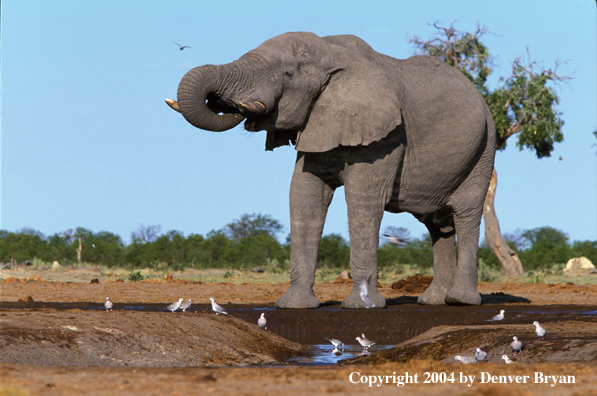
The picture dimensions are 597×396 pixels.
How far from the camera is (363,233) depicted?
32.3ft

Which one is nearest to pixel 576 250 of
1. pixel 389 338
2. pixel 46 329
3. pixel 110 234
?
pixel 110 234

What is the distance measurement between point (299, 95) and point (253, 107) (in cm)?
88

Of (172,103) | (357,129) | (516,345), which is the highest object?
(172,103)

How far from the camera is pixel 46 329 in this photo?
7.07m

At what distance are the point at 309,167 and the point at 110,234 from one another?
4106cm

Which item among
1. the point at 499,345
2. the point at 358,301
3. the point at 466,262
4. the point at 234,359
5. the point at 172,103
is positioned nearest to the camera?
the point at 499,345

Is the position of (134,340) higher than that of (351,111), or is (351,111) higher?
(351,111)

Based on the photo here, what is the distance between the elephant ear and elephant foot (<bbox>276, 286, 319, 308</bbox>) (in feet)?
6.07

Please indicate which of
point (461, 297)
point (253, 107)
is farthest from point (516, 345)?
point (461, 297)

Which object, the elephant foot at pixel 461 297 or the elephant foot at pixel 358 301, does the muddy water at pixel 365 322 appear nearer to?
the elephant foot at pixel 358 301

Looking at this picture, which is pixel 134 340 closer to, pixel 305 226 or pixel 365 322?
pixel 365 322

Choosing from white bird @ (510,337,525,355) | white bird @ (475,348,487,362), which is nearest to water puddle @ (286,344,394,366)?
white bird @ (475,348,487,362)

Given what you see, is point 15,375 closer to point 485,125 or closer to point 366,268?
point 366,268

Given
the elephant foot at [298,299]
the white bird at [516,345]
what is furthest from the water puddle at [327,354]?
the white bird at [516,345]
